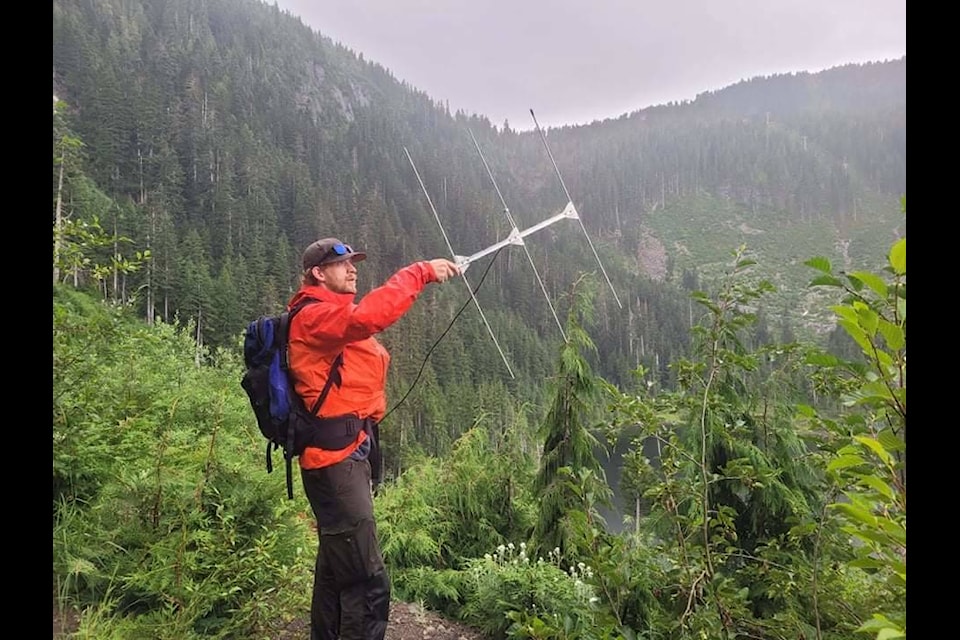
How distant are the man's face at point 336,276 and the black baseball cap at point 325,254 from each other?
30mm

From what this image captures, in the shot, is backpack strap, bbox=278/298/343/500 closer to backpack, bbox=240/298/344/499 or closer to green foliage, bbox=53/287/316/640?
backpack, bbox=240/298/344/499

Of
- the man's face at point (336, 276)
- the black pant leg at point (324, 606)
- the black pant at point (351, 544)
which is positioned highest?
the man's face at point (336, 276)

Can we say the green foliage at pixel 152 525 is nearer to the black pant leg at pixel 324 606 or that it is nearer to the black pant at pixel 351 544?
the black pant leg at pixel 324 606

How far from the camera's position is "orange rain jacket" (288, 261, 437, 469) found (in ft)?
10.6

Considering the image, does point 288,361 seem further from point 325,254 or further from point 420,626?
point 420,626

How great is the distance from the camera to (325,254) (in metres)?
3.73

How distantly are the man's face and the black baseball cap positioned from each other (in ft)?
0.10

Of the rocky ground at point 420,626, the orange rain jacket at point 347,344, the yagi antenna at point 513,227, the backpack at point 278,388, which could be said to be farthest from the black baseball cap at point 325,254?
the rocky ground at point 420,626

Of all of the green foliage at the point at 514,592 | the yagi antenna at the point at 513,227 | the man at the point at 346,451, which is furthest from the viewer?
the green foliage at the point at 514,592

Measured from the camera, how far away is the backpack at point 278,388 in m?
3.42

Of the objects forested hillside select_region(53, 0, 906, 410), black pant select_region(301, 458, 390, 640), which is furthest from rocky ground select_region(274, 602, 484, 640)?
forested hillside select_region(53, 0, 906, 410)

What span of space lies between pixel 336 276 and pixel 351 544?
5.56 feet
